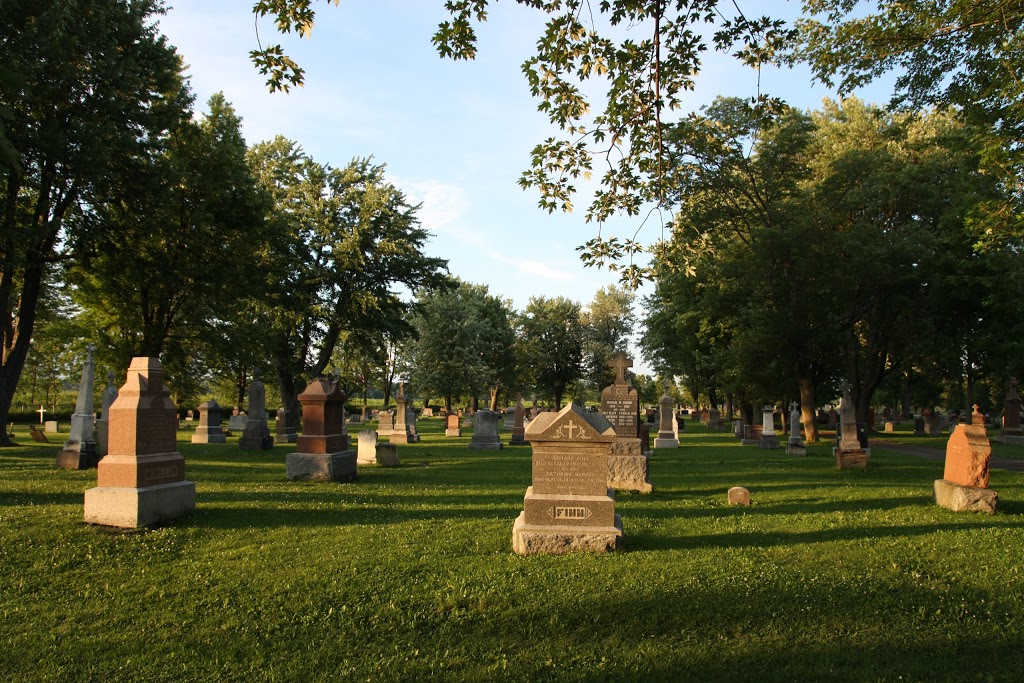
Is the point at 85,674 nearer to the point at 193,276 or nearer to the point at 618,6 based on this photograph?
the point at 618,6

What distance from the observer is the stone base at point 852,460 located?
1561 cm

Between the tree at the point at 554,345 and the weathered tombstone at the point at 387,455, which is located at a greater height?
the tree at the point at 554,345

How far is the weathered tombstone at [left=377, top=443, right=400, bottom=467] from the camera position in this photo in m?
17.0

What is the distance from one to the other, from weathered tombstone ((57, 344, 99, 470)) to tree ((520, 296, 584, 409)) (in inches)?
1690

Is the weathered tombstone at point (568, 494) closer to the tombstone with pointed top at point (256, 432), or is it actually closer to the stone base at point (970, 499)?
the stone base at point (970, 499)

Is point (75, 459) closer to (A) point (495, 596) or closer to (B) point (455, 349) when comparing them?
(A) point (495, 596)

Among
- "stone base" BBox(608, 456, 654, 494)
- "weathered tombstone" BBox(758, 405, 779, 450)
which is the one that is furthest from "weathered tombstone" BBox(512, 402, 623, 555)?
"weathered tombstone" BBox(758, 405, 779, 450)

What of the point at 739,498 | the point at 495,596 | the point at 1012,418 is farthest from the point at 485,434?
the point at 1012,418

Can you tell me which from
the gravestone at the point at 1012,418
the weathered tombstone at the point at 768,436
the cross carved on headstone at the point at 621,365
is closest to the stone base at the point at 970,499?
the cross carved on headstone at the point at 621,365

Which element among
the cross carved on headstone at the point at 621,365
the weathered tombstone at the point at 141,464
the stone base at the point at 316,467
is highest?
the cross carved on headstone at the point at 621,365

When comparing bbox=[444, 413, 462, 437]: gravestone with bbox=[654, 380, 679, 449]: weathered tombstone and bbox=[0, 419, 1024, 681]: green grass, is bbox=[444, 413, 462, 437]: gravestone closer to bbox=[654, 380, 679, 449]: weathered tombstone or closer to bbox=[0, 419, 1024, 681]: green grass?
bbox=[654, 380, 679, 449]: weathered tombstone

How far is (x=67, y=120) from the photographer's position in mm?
17734

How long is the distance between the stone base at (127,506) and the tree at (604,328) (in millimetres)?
50122

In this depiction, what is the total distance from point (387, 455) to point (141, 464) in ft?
28.6
